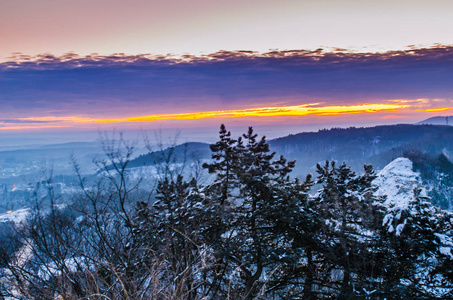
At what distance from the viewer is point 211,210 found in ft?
38.8

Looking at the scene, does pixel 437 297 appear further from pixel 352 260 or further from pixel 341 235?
pixel 341 235

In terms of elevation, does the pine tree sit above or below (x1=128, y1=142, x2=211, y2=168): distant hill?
below

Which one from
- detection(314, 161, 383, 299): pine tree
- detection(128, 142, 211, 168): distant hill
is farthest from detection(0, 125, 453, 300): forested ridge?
detection(128, 142, 211, 168): distant hill

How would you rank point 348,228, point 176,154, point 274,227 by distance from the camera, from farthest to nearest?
point 274,227 < point 348,228 < point 176,154

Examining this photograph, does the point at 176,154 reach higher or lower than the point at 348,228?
→ higher

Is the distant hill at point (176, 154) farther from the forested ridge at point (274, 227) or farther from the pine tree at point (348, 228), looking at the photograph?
the pine tree at point (348, 228)

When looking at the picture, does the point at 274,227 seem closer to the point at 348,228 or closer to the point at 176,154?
the point at 348,228

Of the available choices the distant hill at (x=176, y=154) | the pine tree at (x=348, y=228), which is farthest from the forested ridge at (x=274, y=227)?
the distant hill at (x=176, y=154)

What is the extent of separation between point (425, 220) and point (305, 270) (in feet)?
16.4

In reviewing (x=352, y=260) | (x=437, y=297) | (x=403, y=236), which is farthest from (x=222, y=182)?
(x=437, y=297)

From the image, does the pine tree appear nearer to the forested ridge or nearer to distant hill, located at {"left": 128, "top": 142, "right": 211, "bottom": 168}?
the forested ridge

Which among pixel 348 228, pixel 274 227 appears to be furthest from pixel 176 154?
pixel 348 228

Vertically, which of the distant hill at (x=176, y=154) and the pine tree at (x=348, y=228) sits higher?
the distant hill at (x=176, y=154)

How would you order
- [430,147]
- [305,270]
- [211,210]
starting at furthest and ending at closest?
[430,147] → [305,270] → [211,210]
